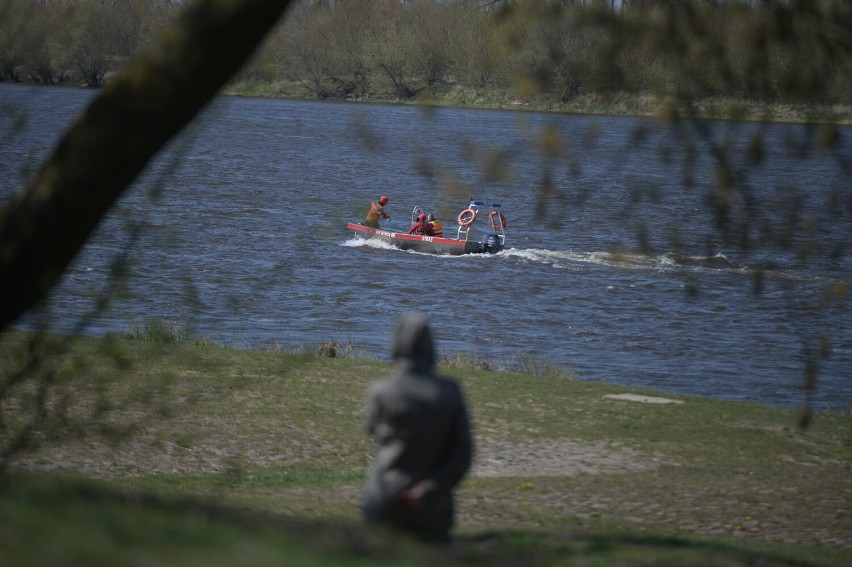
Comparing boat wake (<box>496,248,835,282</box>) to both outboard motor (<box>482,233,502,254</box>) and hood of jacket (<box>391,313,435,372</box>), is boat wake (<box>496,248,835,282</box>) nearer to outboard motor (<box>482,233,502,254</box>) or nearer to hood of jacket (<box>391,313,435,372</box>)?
outboard motor (<box>482,233,502,254</box>)

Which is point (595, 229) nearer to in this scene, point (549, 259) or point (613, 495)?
point (549, 259)

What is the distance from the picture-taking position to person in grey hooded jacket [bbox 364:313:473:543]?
16.6 ft

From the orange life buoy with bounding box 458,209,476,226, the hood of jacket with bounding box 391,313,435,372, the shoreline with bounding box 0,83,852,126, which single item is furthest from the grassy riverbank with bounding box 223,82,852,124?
the orange life buoy with bounding box 458,209,476,226

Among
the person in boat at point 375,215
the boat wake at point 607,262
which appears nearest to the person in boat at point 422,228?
the person in boat at point 375,215

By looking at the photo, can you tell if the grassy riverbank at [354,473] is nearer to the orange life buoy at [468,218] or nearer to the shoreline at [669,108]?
the shoreline at [669,108]

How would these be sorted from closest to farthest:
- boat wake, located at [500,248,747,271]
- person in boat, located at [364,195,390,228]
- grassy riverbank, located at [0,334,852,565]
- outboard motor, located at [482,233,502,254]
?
grassy riverbank, located at [0,334,852,565] → boat wake, located at [500,248,747,271] → person in boat, located at [364,195,390,228] → outboard motor, located at [482,233,502,254]

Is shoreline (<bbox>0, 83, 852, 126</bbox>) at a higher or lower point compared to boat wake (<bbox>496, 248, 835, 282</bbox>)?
higher

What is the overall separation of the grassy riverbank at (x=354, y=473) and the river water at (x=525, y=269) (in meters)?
1.19

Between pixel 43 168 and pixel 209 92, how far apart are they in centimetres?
88

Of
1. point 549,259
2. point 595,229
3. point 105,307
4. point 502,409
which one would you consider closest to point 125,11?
point 105,307

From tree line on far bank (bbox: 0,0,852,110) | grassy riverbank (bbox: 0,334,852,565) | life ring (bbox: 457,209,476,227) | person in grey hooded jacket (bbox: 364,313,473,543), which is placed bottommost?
life ring (bbox: 457,209,476,227)

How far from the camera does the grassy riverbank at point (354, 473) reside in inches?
173

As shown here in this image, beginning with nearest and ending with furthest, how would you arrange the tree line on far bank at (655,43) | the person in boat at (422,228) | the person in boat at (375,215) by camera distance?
the tree line on far bank at (655,43) < the person in boat at (375,215) < the person in boat at (422,228)

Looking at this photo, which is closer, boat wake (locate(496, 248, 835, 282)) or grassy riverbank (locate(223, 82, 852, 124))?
grassy riverbank (locate(223, 82, 852, 124))
